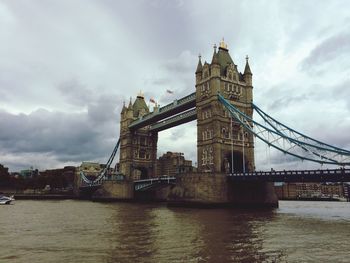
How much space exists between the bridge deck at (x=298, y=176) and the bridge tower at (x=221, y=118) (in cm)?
720

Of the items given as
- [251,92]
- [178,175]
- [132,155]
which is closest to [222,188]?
[178,175]

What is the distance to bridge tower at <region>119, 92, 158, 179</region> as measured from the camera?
84.3 m

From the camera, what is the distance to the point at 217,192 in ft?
149


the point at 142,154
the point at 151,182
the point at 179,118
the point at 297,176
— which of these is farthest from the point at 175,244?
the point at 142,154

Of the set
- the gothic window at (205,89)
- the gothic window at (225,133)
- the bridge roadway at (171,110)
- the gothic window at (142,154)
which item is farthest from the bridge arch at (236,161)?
the gothic window at (142,154)

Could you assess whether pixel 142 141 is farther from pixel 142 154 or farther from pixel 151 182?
pixel 151 182

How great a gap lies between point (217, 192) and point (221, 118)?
46.7ft

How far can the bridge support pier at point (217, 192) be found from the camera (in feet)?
Answer: 149

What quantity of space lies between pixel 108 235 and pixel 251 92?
4543 centimetres

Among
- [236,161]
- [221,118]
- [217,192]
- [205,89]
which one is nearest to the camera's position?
[217,192]

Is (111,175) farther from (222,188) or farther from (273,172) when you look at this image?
(273,172)

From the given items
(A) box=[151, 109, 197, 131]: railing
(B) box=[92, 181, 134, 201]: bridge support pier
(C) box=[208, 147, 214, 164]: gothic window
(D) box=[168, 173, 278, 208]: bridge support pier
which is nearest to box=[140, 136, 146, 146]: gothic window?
(A) box=[151, 109, 197, 131]: railing

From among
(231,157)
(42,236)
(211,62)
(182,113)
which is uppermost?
(211,62)

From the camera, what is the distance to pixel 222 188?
46000 mm
